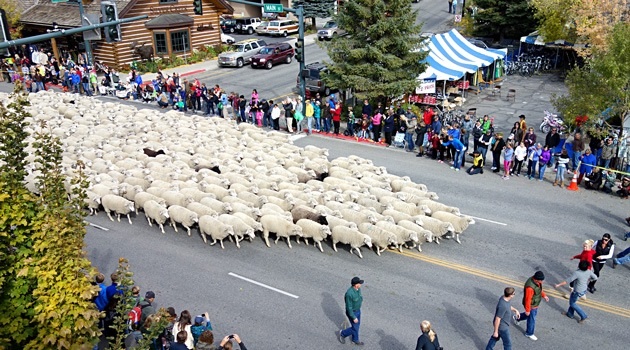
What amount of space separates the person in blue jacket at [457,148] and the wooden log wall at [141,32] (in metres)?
25.2

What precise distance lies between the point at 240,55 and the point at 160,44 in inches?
231

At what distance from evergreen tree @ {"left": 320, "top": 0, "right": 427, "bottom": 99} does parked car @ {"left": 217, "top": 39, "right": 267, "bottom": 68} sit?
14.5m

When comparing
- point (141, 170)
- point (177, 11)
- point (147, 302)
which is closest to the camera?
point (147, 302)

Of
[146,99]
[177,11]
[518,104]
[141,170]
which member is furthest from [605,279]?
[177,11]

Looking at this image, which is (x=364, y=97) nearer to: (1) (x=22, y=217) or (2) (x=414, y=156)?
(2) (x=414, y=156)

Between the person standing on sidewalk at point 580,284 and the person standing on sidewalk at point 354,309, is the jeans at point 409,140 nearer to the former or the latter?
the person standing on sidewalk at point 580,284

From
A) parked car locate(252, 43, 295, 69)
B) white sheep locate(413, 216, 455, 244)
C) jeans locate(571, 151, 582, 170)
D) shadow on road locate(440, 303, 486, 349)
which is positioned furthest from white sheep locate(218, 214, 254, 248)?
parked car locate(252, 43, 295, 69)

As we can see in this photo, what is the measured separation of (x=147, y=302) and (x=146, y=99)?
2197cm

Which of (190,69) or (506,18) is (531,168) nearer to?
(506,18)

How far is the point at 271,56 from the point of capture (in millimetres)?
38875

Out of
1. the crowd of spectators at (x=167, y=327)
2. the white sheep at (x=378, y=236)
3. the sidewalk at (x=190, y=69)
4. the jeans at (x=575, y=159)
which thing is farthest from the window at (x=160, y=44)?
the crowd of spectators at (x=167, y=327)

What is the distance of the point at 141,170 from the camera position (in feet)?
59.0

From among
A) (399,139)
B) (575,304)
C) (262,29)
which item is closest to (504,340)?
(575,304)

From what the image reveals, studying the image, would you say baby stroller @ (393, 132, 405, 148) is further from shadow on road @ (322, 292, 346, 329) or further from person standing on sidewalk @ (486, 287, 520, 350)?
person standing on sidewalk @ (486, 287, 520, 350)
